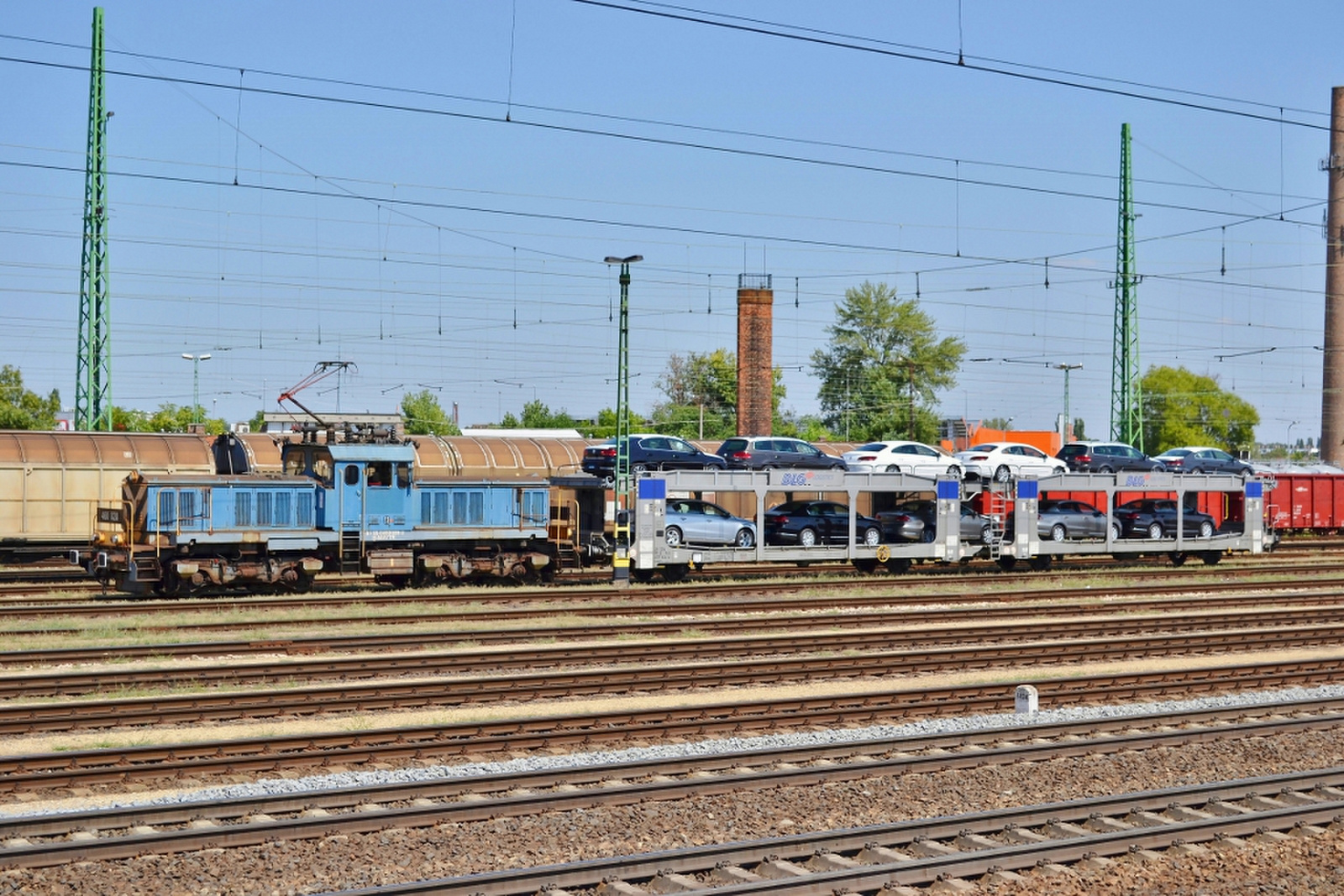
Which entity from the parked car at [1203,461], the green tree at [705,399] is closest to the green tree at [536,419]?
the green tree at [705,399]

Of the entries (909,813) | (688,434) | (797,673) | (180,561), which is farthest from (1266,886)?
(688,434)

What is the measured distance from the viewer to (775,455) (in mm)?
33719

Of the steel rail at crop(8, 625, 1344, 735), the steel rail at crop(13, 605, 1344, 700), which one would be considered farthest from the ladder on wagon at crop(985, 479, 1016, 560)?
the steel rail at crop(8, 625, 1344, 735)

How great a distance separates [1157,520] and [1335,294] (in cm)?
3755

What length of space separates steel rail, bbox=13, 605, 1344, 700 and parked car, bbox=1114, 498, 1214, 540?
11.6m

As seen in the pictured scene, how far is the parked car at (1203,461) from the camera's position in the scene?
4028cm

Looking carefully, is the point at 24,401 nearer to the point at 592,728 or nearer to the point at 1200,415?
the point at 592,728

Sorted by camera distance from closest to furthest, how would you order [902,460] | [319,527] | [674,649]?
[674,649] → [319,527] → [902,460]

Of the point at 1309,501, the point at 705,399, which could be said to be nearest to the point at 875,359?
the point at 705,399

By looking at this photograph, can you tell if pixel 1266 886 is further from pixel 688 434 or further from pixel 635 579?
pixel 688 434

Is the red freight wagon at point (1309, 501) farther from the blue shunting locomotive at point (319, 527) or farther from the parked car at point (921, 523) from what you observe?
the blue shunting locomotive at point (319, 527)

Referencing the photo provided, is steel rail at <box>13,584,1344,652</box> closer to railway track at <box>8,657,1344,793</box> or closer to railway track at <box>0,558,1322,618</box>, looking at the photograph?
railway track at <box>0,558,1322,618</box>

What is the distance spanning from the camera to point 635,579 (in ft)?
99.5

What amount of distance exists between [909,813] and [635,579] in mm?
19868
